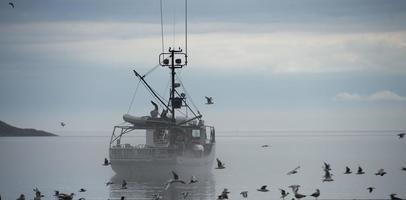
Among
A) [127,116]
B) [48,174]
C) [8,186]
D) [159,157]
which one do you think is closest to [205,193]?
[159,157]

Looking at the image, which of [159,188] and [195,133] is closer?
[159,188]

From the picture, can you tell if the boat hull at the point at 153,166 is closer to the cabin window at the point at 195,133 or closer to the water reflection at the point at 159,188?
the water reflection at the point at 159,188

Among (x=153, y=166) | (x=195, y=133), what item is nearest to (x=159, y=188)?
(x=153, y=166)

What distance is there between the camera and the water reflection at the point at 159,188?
91125mm

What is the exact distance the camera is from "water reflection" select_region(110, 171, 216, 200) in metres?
91.1

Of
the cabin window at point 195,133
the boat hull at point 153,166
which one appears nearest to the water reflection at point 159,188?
the boat hull at point 153,166

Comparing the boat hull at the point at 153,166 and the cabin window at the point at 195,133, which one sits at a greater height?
the cabin window at the point at 195,133

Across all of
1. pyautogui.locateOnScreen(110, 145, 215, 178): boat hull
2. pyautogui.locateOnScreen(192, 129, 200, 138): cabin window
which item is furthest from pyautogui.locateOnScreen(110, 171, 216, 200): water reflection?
pyautogui.locateOnScreen(192, 129, 200, 138): cabin window

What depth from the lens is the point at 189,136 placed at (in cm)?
10950

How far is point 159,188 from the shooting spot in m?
98.6

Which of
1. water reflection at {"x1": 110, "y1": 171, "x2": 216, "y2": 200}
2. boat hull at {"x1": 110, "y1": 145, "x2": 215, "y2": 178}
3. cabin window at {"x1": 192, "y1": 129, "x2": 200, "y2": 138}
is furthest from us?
cabin window at {"x1": 192, "y1": 129, "x2": 200, "y2": 138}

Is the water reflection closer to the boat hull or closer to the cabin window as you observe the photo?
the boat hull

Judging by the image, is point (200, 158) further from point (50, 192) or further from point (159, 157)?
point (50, 192)

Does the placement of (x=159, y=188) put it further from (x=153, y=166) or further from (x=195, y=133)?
(x=195, y=133)
